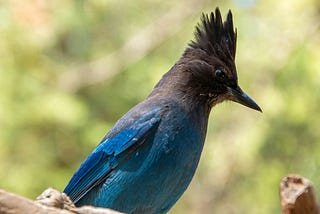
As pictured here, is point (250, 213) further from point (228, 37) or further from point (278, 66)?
point (228, 37)

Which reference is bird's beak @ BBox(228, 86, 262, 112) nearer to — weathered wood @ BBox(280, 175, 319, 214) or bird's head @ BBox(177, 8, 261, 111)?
bird's head @ BBox(177, 8, 261, 111)

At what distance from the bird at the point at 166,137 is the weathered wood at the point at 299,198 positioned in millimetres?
1063

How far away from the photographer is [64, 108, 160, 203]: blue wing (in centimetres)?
456

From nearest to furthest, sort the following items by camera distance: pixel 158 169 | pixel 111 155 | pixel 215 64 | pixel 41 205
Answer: pixel 41 205 < pixel 158 169 < pixel 111 155 < pixel 215 64

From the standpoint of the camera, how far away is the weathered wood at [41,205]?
2.97 metres

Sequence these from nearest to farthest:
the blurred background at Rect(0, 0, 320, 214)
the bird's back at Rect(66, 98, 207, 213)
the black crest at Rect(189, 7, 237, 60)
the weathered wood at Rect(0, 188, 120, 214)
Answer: the weathered wood at Rect(0, 188, 120, 214), the bird's back at Rect(66, 98, 207, 213), the black crest at Rect(189, 7, 237, 60), the blurred background at Rect(0, 0, 320, 214)

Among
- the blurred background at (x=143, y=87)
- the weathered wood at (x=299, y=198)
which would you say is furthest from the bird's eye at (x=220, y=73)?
the blurred background at (x=143, y=87)

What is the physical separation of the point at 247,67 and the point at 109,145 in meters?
2.38

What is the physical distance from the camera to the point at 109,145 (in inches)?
186

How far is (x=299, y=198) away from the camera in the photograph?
3.39m

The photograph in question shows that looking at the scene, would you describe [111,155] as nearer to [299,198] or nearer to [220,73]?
[220,73]

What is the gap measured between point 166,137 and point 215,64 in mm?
539

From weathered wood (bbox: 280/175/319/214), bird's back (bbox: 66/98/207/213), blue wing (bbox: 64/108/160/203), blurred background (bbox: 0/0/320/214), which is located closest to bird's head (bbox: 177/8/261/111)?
bird's back (bbox: 66/98/207/213)

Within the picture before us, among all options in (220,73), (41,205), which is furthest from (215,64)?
(41,205)
